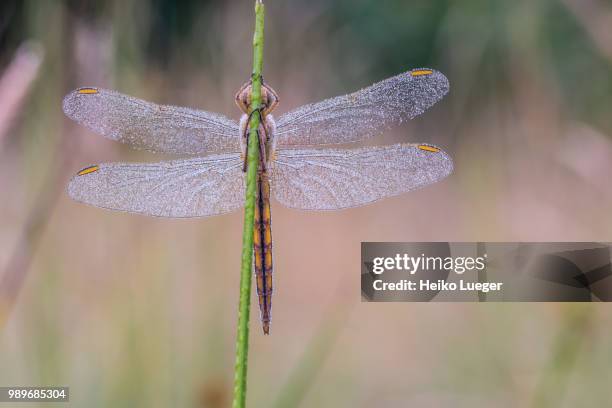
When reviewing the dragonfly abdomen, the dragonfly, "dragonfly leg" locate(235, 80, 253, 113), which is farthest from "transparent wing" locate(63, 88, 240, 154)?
"dragonfly leg" locate(235, 80, 253, 113)

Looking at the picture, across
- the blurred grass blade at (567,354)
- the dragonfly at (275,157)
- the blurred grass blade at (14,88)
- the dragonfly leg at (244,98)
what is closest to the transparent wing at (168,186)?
the dragonfly at (275,157)

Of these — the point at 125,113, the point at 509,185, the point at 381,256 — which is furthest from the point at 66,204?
the point at 509,185

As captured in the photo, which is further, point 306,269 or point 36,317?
point 306,269

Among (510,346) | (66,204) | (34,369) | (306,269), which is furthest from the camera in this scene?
(306,269)

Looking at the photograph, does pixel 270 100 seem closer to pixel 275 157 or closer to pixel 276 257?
pixel 275 157

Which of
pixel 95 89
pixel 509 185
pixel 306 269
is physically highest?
pixel 509 185

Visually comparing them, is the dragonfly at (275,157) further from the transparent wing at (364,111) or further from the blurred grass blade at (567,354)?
the blurred grass blade at (567,354)

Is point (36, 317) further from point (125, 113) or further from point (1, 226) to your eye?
point (1, 226)
